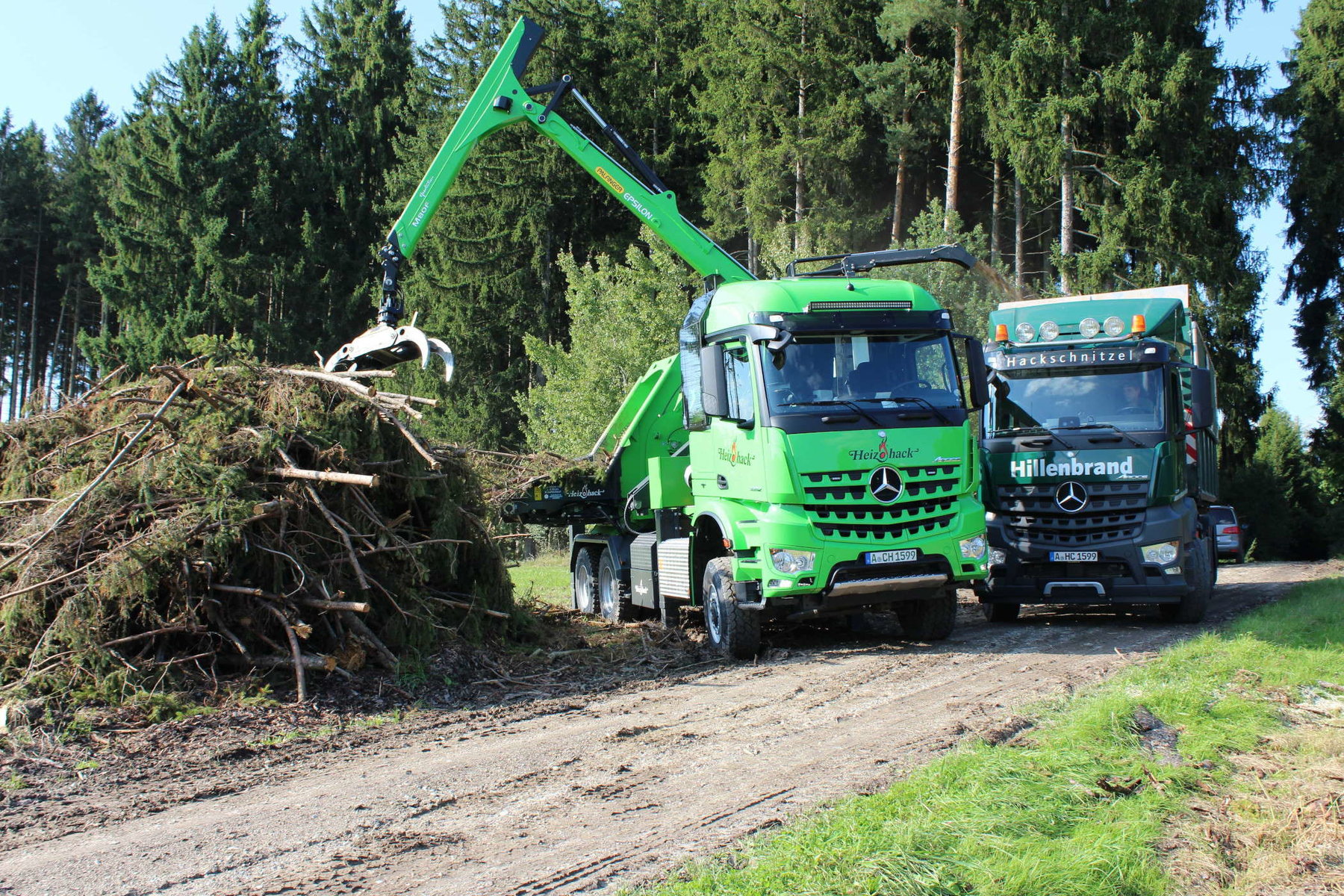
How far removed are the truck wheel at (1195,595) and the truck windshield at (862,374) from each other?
355 centimetres

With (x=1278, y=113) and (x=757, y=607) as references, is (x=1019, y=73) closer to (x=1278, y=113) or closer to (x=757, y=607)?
(x=1278, y=113)

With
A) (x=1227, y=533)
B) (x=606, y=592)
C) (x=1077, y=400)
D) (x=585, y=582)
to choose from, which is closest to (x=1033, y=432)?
(x=1077, y=400)

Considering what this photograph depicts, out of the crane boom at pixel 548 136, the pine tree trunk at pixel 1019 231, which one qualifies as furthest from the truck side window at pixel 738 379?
the pine tree trunk at pixel 1019 231

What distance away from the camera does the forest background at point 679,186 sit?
82.9ft

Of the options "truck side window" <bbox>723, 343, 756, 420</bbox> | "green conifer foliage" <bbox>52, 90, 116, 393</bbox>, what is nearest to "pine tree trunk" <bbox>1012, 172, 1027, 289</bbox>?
"truck side window" <bbox>723, 343, 756, 420</bbox>

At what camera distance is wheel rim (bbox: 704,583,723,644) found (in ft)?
32.0

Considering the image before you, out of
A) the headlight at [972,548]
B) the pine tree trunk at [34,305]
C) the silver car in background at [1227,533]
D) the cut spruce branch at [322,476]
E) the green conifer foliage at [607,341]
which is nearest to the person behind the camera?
the cut spruce branch at [322,476]

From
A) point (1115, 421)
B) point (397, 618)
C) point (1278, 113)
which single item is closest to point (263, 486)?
point (397, 618)

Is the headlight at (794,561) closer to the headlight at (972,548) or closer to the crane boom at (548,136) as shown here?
the headlight at (972,548)

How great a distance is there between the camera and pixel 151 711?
7.18 meters

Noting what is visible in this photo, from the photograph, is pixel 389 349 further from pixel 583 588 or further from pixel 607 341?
pixel 607 341

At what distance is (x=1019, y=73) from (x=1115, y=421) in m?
17.0

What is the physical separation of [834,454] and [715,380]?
53.5 inches

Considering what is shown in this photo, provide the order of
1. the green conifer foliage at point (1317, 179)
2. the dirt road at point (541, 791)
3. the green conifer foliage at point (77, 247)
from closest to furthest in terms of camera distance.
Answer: the dirt road at point (541, 791), the green conifer foliage at point (1317, 179), the green conifer foliage at point (77, 247)
